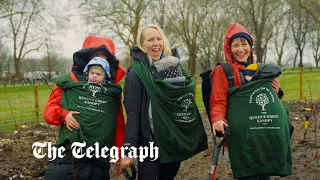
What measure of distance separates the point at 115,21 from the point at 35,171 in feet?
73.6

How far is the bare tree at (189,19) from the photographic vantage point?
32.2 meters

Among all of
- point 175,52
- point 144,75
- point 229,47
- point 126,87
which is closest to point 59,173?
point 126,87

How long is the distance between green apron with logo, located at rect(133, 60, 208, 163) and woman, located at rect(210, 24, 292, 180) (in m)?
0.22

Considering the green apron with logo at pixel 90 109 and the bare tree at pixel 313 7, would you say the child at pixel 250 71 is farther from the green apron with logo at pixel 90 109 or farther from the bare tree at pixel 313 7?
the bare tree at pixel 313 7

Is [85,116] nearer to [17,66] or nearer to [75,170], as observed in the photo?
[75,170]

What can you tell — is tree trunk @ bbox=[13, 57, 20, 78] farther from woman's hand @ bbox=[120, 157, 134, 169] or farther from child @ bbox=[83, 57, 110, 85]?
Answer: woman's hand @ bbox=[120, 157, 134, 169]

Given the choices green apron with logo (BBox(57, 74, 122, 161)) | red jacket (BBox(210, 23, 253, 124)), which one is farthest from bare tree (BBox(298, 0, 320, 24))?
green apron with logo (BBox(57, 74, 122, 161))

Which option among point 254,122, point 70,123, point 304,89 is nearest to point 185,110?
point 254,122

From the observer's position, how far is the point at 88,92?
2740 mm

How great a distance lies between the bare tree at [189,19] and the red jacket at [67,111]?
2874 cm

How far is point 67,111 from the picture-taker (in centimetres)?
271

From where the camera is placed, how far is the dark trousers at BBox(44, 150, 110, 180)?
2680mm

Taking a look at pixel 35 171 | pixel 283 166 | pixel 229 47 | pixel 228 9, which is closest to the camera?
pixel 283 166

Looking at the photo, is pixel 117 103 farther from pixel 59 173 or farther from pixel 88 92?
pixel 59 173
